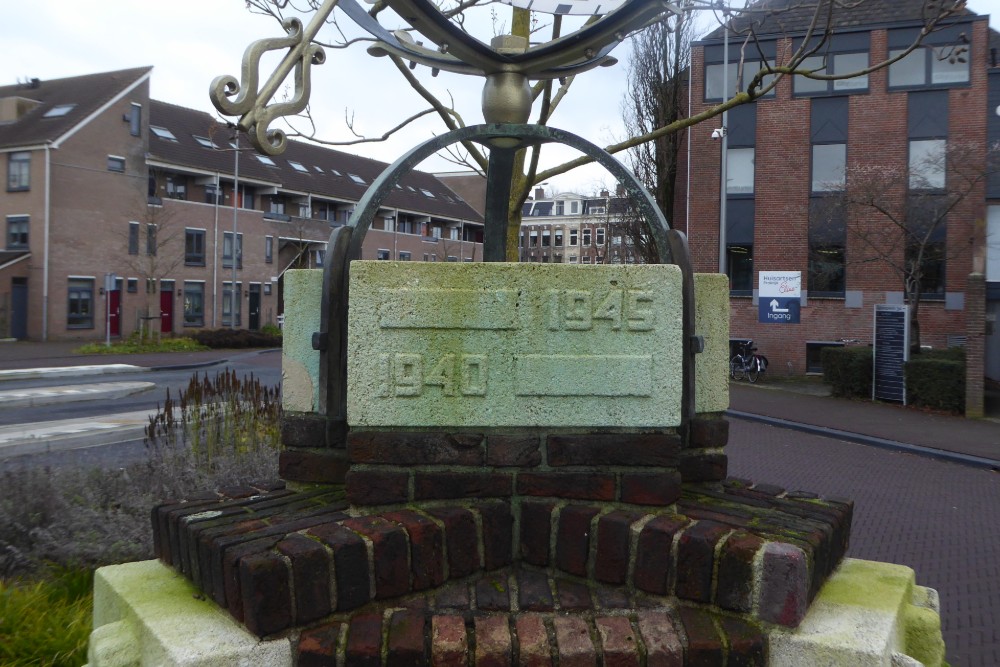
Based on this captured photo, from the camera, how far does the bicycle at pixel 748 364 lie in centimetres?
2511

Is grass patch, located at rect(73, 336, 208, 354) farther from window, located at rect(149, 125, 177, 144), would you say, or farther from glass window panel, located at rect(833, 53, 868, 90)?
glass window panel, located at rect(833, 53, 868, 90)

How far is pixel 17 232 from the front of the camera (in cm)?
3703

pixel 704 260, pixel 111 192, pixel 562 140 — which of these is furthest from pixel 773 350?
pixel 111 192

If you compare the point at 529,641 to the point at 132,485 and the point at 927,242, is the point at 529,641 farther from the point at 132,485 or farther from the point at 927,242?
the point at 927,242

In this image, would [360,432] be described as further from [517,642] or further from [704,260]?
[704,260]

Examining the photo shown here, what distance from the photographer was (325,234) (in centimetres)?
5041

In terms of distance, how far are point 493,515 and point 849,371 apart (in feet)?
61.8

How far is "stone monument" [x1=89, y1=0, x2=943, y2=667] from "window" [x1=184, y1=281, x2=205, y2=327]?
41.7 meters

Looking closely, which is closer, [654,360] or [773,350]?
[654,360]

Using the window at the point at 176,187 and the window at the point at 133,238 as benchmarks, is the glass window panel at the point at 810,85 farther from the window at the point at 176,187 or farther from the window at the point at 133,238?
the window at the point at 176,187

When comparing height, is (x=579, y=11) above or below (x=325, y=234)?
below

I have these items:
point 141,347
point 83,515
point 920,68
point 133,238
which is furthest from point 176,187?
point 83,515

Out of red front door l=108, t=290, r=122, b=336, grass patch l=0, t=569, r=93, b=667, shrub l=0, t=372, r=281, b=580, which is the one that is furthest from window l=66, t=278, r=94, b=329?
grass patch l=0, t=569, r=93, b=667

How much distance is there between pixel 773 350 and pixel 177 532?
26123 mm
